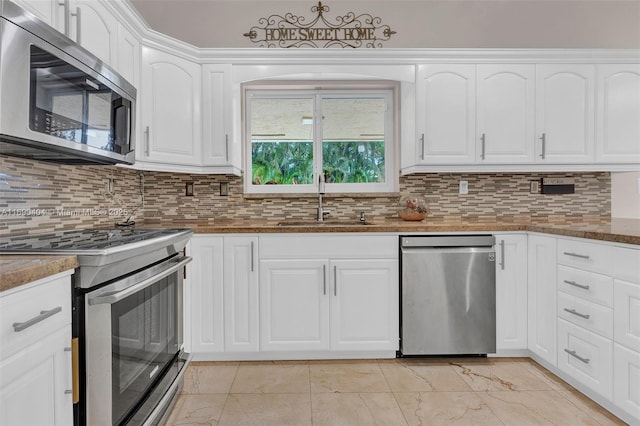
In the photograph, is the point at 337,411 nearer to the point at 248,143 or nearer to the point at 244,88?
the point at 248,143

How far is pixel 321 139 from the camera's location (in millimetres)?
2936

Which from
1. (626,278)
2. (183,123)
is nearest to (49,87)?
(183,123)

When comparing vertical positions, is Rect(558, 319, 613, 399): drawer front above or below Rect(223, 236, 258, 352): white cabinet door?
below

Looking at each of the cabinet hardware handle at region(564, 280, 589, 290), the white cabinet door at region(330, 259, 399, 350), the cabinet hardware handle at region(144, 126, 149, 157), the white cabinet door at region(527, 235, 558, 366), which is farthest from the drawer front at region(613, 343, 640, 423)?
the cabinet hardware handle at region(144, 126, 149, 157)

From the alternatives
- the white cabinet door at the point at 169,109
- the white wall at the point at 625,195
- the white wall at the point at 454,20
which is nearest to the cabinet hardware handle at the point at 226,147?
the white cabinet door at the point at 169,109

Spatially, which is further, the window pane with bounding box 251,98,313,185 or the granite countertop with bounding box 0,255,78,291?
the window pane with bounding box 251,98,313,185

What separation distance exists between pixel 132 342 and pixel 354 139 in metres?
2.17

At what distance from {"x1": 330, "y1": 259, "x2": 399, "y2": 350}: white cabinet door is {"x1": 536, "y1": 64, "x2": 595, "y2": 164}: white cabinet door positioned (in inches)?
57.6

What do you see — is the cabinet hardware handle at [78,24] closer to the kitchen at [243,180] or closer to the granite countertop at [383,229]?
the kitchen at [243,180]

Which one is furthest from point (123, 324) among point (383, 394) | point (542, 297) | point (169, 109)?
point (542, 297)

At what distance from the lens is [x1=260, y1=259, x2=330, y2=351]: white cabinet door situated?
7.45 feet

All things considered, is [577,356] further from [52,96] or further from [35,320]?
[52,96]

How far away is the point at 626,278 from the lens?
63.2 inches

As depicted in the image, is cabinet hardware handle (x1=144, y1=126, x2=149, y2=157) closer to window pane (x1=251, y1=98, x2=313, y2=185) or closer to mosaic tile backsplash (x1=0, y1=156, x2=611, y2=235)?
mosaic tile backsplash (x1=0, y1=156, x2=611, y2=235)
